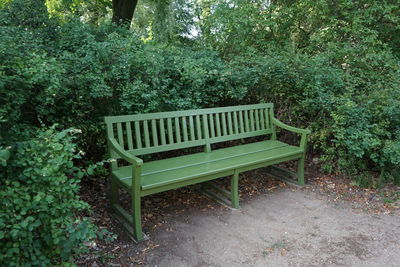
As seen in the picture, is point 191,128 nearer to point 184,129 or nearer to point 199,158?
point 184,129

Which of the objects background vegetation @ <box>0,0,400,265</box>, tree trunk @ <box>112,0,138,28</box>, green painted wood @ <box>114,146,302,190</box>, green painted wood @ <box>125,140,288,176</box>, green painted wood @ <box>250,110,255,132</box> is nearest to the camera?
background vegetation @ <box>0,0,400,265</box>

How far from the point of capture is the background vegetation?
182 cm

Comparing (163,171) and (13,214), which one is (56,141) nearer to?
(13,214)

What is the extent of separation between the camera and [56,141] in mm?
2010

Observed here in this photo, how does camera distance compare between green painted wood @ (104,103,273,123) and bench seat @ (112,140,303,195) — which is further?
green painted wood @ (104,103,273,123)

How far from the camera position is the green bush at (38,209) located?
166cm

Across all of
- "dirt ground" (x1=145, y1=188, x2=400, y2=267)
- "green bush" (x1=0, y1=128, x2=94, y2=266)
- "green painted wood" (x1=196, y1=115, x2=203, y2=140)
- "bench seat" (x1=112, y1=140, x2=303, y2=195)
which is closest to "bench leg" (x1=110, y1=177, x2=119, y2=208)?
"bench seat" (x1=112, y1=140, x2=303, y2=195)

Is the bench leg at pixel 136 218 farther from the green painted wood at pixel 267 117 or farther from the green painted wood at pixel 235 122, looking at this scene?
the green painted wood at pixel 267 117

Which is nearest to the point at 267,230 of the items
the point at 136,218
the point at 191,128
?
the point at 136,218

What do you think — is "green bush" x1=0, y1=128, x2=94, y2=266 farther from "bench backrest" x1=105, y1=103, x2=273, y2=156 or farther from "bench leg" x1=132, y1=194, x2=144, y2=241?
"bench backrest" x1=105, y1=103, x2=273, y2=156

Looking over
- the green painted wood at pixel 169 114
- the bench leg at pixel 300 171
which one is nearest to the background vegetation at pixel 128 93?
the green painted wood at pixel 169 114

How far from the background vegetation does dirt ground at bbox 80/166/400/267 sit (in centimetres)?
69

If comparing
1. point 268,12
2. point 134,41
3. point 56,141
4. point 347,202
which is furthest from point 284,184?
point 268,12

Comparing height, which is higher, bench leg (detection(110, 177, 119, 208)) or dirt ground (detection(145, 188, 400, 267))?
bench leg (detection(110, 177, 119, 208))
